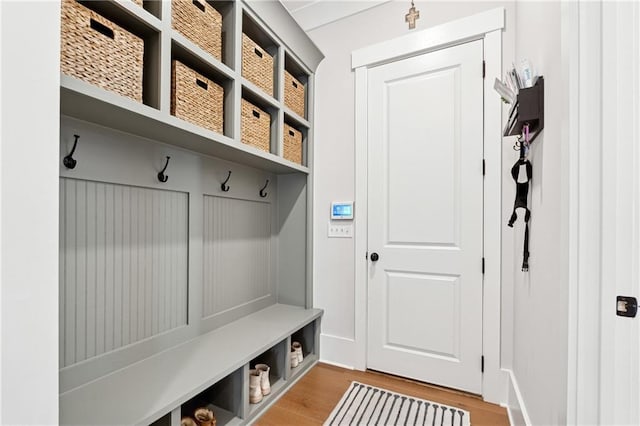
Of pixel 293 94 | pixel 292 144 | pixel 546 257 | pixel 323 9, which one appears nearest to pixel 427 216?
pixel 546 257

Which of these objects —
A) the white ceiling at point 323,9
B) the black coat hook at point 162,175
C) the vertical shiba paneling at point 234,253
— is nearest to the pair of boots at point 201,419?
the vertical shiba paneling at point 234,253

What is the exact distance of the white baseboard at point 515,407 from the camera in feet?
4.48

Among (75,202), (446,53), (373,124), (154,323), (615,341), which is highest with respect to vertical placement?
(446,53)

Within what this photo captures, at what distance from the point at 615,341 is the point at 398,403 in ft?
4.21

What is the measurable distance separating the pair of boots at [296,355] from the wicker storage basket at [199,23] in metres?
1.95

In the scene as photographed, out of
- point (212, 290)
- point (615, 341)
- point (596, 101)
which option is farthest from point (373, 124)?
point (615, 341)

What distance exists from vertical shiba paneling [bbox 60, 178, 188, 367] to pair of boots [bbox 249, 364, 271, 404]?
52 cm

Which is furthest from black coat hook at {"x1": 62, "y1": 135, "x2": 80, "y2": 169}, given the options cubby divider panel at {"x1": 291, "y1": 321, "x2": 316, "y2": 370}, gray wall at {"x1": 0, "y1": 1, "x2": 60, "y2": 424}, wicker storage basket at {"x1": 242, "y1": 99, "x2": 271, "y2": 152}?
cubby divider panel at {"x1": 291, "y1": 321, "x2": 316, "y2": 370}

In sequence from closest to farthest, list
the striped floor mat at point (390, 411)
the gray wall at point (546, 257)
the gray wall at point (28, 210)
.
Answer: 1. the gray wall at point (28, 210)
2. the gray wall at point (546, 257)
3. the striped floor mat at point (390, 411)

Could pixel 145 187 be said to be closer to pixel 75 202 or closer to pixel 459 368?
pixel 75 202

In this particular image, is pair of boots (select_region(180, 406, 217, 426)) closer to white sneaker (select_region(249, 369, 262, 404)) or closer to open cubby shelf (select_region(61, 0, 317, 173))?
white sneaker (select_region(249, 369, 262, 404))

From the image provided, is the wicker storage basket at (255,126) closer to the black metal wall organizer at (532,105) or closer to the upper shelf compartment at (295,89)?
the upper shelf compartment at (295,89)

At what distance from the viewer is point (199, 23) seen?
4.48 feet

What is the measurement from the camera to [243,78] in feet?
5.31
